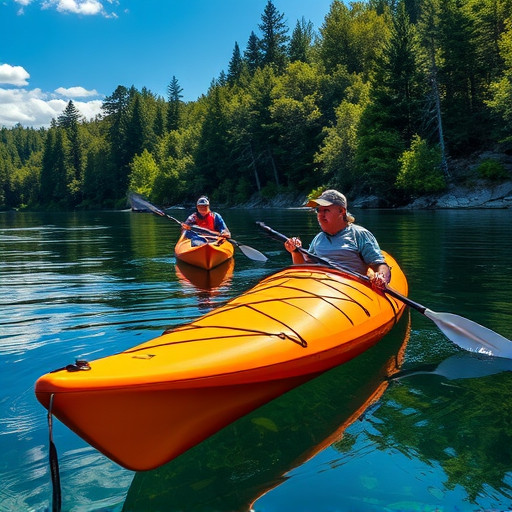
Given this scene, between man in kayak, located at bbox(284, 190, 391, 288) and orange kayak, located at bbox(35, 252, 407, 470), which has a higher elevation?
man in kayak, located at bbox(284, 190, 391, 288)

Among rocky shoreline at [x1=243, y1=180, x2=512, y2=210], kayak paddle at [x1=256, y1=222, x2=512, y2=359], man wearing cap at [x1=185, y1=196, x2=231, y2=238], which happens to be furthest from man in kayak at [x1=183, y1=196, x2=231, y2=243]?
rocky shoreline at [x1=243, y1=180, x2=512, y2=210]

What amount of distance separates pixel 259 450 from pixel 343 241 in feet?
8.65

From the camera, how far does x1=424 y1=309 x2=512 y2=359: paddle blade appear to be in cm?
422

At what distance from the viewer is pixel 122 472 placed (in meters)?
2.70

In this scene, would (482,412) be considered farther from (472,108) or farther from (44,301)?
(472,108)

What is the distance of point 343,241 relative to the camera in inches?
198

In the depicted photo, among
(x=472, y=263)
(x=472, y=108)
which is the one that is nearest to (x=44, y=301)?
(x=472, y=263)

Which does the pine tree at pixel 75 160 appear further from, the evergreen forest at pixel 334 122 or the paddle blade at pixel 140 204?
the paddle blade at pixel 140 204

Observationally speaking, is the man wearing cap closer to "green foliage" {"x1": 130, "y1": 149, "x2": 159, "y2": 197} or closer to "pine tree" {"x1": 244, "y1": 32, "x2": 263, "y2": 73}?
"green foliage" {"x1": 130, "y1": 149, "x2": 159, "y2": 197}

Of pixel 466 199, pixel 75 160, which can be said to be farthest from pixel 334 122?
pixel 75 160

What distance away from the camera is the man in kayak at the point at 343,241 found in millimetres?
4816

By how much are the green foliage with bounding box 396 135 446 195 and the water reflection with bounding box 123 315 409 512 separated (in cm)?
2542

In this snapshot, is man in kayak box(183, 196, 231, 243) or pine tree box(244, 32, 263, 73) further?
pine tree box(244, 32, 263, 73)

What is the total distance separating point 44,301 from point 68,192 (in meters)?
76.7
